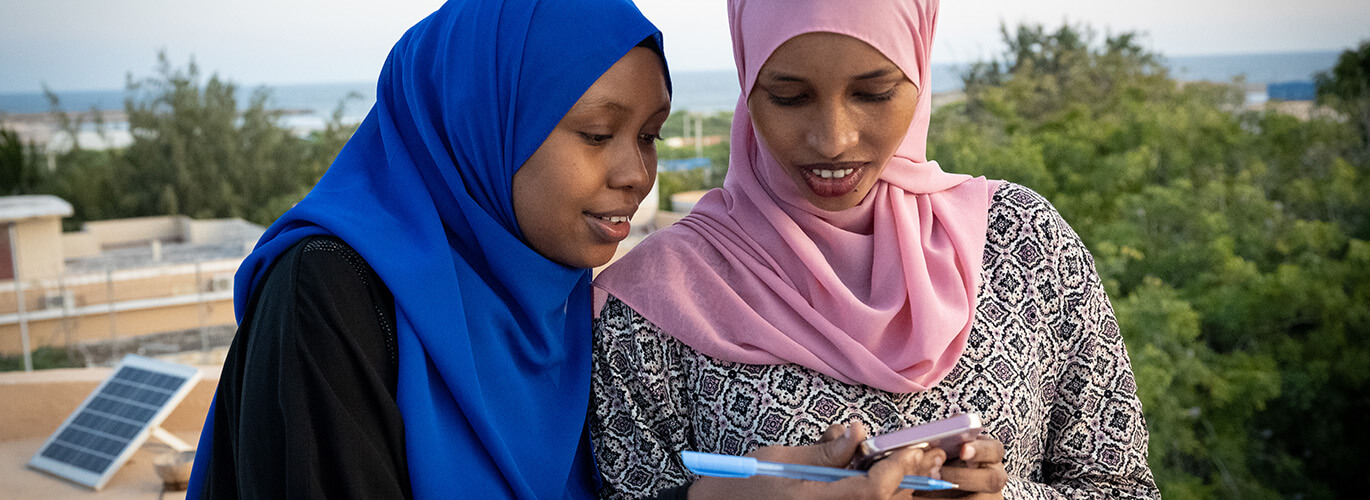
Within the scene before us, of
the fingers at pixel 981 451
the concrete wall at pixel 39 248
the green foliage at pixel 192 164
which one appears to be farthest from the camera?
the green foliage at pixel 192 164

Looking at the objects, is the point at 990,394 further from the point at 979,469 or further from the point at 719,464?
the point at 719,464

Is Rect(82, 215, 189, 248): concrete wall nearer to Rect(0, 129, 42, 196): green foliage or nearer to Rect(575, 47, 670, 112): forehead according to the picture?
Rect(0, 129, 42, 196): green foliage

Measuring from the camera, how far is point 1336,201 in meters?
5.02

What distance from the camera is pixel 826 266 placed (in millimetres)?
1700

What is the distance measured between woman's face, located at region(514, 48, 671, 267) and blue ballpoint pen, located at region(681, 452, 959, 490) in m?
0.43

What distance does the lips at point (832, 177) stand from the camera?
5.18 feet

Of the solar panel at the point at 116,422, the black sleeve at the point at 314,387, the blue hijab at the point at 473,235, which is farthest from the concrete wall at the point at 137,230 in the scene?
the black sleeve at the point at 314,387

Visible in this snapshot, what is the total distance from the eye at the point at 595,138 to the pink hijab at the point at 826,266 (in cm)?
23

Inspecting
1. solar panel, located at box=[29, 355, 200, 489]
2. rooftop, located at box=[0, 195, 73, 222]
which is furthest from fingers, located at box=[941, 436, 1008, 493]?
rooftop, located at box=[0, 195, 73, 222]

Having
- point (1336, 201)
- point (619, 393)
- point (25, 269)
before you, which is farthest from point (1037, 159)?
→ point (25, 269)

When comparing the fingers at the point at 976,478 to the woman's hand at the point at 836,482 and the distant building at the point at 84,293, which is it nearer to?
the woman's hand at the point at 836,482

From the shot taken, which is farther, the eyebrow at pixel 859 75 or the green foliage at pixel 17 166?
the green foliage at pixel 17 166

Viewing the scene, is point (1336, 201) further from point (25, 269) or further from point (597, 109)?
point (25, 269)

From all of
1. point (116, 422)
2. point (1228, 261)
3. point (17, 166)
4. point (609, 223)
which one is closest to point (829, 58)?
point (609, 223)
